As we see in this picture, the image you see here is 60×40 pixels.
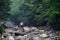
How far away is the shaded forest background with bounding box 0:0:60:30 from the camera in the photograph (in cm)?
2614

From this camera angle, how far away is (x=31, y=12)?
39.2 m

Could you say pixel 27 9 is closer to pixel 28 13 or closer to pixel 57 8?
pixel 28 13

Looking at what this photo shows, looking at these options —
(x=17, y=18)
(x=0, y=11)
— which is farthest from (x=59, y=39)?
(x=17, y=18)

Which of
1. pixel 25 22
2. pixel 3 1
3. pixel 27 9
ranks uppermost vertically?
pixel 3 1

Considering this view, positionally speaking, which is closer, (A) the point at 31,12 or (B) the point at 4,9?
(B) the point at 4,9

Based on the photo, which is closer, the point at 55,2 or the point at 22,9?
the point at 55,2

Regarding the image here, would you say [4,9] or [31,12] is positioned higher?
[4,9]

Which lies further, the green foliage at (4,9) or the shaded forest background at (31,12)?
the green foliage at (4,9)

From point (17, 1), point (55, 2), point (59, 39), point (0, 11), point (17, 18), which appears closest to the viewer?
point (59, 39)

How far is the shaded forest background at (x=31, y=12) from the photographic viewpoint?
2614 centimetres

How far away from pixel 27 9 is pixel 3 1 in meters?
13.5

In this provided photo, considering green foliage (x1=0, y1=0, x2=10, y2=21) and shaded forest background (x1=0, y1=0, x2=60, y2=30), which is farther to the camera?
green foliage (x1=0, y1=0, x2=10, y2=21)

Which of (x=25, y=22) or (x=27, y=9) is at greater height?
(x=27, y=9)

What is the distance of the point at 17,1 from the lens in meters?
48.1
